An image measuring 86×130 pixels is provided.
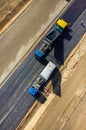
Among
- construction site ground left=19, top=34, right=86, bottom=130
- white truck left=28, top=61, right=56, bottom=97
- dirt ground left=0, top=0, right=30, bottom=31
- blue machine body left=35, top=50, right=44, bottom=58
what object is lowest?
construction site ground left=19, top=34, right=86, bottom=130

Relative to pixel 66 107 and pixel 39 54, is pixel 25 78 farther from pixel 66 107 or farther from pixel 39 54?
pixel 66 107

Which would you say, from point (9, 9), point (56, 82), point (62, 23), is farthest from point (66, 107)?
point (9, 9)

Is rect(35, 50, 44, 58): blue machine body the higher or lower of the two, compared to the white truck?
higher

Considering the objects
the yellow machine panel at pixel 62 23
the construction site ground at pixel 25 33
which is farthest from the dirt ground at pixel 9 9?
the yellow machine panel at pixel 62 23

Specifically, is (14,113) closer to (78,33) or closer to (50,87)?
(50,87)

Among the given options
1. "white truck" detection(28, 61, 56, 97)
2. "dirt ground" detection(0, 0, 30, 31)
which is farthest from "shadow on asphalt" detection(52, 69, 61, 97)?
"dirt ground" detection(0, 0, 30, 31)

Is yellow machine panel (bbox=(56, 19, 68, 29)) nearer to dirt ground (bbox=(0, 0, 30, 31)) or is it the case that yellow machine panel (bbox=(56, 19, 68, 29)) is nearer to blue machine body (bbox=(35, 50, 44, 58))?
blue machine body (bbox=(35, 50, 44, 58))
